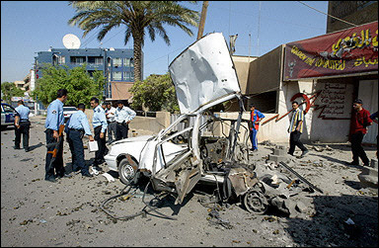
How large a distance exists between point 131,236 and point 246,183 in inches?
79.1

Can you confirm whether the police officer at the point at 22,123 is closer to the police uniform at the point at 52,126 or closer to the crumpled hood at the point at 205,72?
the police uniform at the point at 52,126

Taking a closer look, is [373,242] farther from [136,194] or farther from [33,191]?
[33,191]

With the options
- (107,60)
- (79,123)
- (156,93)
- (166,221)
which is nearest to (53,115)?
(79,123)

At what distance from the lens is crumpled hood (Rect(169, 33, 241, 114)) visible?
3.93 metres

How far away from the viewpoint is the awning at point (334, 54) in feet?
22.9

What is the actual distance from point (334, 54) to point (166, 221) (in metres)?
8.23

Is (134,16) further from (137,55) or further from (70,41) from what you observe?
(70,41)

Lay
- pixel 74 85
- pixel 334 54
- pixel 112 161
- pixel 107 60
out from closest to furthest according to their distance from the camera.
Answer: pixel 112 161 < pixel 334 54 < pixel 74 85 < pixel 107 60

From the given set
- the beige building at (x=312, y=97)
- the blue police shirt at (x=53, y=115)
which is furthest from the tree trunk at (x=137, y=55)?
the blue police shirt at (x=53, y=115)

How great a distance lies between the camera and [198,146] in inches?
164

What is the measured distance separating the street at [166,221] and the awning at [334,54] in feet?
14.3

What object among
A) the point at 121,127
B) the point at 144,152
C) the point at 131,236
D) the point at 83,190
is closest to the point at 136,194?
the point at 144,152

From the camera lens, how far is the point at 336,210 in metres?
3.73

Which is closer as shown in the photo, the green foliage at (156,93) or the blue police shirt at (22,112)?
the blue police shirt at (22,112)
